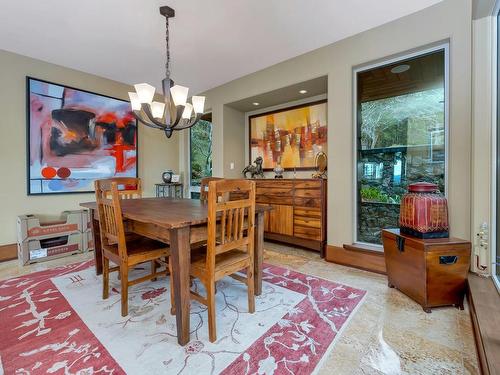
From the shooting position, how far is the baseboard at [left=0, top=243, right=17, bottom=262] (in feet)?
9.81

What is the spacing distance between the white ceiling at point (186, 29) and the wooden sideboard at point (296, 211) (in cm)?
177

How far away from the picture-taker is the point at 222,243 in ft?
5.24

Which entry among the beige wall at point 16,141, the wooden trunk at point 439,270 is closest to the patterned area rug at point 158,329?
the wooden trunk at point 439,270

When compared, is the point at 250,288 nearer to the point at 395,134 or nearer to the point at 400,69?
the point at 395,134

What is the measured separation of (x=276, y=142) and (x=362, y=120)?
5.12 feet

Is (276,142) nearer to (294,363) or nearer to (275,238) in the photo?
(275,238)

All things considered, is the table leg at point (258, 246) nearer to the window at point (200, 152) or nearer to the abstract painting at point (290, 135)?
the abstract painting at point (290, 135)

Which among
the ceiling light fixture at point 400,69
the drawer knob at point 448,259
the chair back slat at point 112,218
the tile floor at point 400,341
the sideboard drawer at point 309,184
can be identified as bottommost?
the tile floor at point 400,341

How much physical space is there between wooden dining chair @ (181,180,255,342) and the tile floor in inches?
28.7

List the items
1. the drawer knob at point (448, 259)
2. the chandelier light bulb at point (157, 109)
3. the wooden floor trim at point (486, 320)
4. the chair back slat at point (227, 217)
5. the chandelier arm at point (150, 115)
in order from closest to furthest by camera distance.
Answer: the wooden floor trim at point (486, 320) < the chair back slat at point (227, 217) < the drawer knob at point (448, 259) < the chandelier arm at point (150, 115) < the chandelier light bulb at point (157, 109)

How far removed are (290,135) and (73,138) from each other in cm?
→ 337

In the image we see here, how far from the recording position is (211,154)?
14.9 ft

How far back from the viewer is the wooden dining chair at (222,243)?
1.49 m

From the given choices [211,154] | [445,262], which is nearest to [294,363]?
[445,262]
